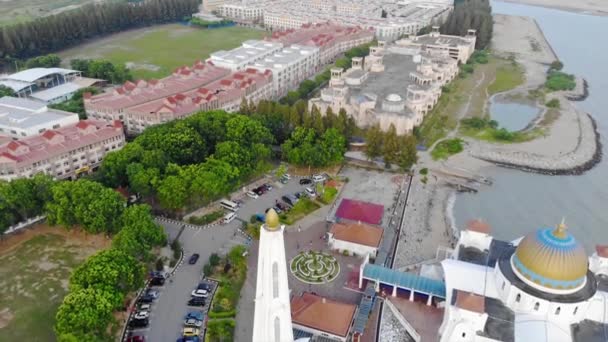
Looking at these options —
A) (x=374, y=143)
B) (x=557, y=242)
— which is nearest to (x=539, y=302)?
(x=557, y=242)

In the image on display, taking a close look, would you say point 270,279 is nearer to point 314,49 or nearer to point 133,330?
point 133,330

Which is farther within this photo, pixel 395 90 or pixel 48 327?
pixel 395 90

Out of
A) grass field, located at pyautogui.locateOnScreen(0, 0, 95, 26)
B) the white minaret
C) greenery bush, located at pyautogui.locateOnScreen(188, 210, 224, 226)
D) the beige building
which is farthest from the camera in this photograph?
grass field, located at pyautogui.locateOnScreen(0, 0, 95, 26)

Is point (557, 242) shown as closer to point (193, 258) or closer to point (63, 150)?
point (193, 258)

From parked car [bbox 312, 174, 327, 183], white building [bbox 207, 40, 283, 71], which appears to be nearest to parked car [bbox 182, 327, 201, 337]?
parked car [bbox 312, 174, 327, 183]

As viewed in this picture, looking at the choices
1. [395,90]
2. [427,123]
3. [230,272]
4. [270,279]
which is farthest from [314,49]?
[270,279]

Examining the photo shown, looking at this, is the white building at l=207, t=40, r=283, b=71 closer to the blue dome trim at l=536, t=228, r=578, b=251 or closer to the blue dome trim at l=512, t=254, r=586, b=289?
the blue dome trim at l=536, t=228, r=578, b=251
